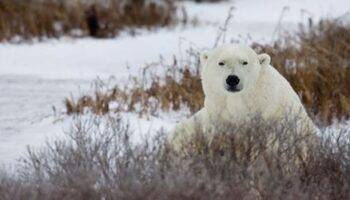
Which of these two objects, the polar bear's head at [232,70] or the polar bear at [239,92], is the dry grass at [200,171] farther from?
the polar bear's head at [232,70]

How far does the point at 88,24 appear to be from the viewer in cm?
1559

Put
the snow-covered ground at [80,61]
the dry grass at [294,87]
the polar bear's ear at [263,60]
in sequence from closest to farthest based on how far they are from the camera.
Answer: the polar bear's ear at [263,60] → the snow-covered ground at [80,61] → the dry grass at [294,87]

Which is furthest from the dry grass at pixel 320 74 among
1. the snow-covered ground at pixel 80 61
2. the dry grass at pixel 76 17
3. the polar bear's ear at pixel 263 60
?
the dry grass at pixel 76 17

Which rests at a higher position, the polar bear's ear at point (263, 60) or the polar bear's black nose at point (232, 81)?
the polar bear's ear at point (263, 60)

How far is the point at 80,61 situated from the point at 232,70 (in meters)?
7.19

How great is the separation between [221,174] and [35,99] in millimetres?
5196

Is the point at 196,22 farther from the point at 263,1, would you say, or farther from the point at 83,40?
the point at 263,1

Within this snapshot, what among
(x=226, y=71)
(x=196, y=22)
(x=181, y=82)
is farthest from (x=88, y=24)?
(x=226, y=71)

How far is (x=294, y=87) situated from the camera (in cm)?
929

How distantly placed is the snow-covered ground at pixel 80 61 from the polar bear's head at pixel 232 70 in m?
0.90

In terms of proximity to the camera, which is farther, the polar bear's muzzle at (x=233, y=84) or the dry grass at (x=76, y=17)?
the dry grass at (x=76, y=17)

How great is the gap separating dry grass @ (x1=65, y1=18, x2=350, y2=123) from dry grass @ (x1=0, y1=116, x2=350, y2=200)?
2622 mm

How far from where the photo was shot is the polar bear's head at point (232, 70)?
6.24 meters

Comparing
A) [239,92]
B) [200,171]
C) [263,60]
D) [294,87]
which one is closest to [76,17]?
[294,87]
